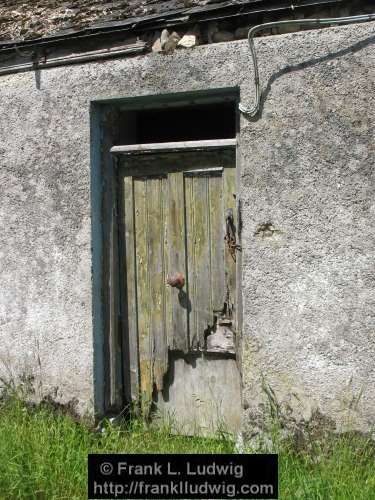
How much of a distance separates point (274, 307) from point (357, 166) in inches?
40.5

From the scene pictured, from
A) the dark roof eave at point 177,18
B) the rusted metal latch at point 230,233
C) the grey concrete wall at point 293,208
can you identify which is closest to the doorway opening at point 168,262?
the rusted metal latch at point 230,233

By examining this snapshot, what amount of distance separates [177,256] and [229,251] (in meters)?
0.40

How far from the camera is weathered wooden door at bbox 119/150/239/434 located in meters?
4.57

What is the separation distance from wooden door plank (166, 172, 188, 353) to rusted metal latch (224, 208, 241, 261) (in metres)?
0.34

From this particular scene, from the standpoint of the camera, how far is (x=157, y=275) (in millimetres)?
4766

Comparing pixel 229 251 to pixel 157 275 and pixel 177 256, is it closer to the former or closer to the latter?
pixel 177 256

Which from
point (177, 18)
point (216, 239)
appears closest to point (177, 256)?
point (216, 239)

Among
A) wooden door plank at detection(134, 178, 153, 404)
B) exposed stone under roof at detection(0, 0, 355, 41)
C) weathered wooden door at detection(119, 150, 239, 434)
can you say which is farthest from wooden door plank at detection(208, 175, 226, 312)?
exposed stone under roof at detection(0, 0, 355, 41)

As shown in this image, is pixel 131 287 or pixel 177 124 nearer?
pixel 131 287

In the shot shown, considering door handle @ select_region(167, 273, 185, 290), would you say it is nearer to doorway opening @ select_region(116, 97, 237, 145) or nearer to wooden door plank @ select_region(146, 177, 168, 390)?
wooden door plank @ select_region(146, 177, 168, 390)

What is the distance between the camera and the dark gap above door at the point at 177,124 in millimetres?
5043

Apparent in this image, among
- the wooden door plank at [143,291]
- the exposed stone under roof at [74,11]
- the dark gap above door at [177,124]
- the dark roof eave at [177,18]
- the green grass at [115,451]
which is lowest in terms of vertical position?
the green grass at [115,451]

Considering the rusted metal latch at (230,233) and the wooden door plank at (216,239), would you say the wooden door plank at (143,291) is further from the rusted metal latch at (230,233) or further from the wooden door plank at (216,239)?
the rusted metal latch at (230,233)

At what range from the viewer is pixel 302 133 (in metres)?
4.13
